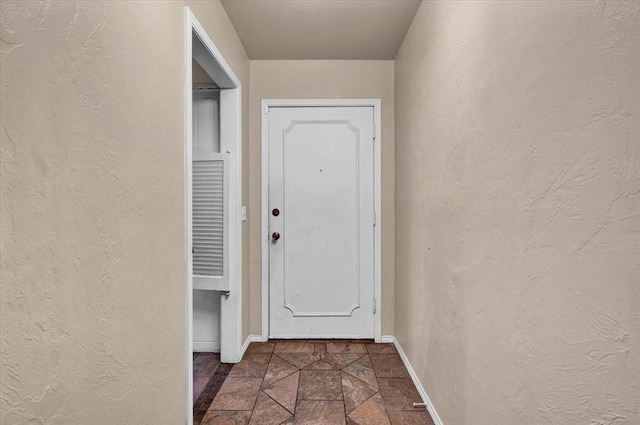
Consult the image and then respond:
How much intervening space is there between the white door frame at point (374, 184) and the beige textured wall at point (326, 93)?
0.04 metres

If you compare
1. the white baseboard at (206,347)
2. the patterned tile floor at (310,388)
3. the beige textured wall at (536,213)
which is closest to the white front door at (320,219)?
the patterned tile floor at (310,388)

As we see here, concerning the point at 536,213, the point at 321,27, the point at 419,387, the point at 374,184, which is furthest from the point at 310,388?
the point at 321,27

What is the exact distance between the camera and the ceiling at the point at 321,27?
6.58 ft

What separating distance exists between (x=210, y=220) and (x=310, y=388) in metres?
1.29

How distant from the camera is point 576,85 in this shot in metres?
0.76

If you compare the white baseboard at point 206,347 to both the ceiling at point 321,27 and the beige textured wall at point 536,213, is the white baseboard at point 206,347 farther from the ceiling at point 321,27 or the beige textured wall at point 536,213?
the ceiling at point 321,27

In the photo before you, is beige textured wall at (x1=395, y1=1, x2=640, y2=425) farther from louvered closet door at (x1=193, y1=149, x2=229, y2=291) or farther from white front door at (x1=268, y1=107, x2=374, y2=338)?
louvered closet door at (x1=193, y1=149, x2=229, y2=291)

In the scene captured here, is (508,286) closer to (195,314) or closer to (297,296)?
(297,296)

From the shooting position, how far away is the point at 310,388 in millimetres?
2020

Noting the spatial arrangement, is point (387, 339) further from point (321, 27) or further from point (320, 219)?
point (321, 27)

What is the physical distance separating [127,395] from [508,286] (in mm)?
1256

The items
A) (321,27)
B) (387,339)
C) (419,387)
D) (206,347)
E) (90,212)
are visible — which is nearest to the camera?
(90,212)

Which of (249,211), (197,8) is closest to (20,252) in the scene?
(197,8)

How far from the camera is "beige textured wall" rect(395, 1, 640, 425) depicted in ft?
2.15
